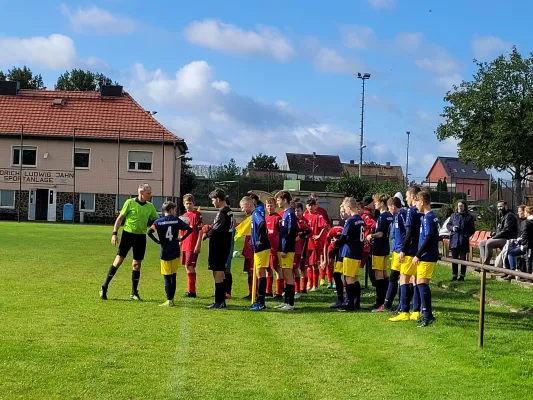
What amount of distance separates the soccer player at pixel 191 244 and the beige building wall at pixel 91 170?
3499 cm

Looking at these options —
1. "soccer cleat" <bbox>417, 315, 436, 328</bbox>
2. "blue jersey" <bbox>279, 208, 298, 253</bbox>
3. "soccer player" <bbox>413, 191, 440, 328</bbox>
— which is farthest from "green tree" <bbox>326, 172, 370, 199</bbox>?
"soccer cleat" <bbox>417, 315, 436, 328</bbox>

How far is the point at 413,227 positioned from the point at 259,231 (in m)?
2.46

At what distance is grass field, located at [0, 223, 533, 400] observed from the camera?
662 centimetres

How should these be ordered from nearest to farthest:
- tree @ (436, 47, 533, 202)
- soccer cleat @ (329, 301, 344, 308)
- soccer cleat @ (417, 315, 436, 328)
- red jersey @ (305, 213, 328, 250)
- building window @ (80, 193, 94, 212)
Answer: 1. soccer cleat @ (417, 315, 436, 328)
2. soccer cleat @ (329, 301, 344, 308)
3. red jersey @ (305, 213, 328, 250)
4. tree @ (436, 47, 533, 202)
5. building window @ (80, 193, 94, 212)

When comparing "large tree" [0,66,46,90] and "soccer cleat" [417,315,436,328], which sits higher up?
"large tree" [0,66,46,90]

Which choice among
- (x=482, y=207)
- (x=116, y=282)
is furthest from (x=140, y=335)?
(x=482, y=207)

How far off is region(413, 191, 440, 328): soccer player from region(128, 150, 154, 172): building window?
1588 inches

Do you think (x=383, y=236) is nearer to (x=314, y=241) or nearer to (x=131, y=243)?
(x=314, y=241)

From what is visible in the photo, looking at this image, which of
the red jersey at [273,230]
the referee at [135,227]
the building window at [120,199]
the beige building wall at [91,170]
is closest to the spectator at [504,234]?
the red jersey at [273,230]

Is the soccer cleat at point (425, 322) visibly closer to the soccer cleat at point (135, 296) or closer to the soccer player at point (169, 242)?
the soccer player at point (169, 242)

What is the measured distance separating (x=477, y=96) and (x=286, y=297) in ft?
93.4

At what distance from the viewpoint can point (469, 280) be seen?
56.1ft

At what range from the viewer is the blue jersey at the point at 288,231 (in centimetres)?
1207

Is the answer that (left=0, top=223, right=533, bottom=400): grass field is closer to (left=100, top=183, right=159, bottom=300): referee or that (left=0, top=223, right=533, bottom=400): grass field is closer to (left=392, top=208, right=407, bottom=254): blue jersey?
(left=100, top=183, right=159, bottom=300): referee
